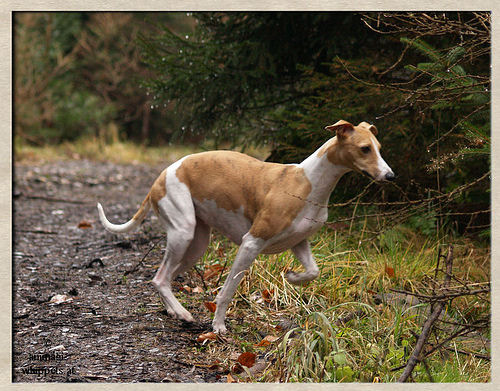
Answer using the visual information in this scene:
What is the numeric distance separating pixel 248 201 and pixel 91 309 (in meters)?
1.50

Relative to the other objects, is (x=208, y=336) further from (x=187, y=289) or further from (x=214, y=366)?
(x=187, y=289)

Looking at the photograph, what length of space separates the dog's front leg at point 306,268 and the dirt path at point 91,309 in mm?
726

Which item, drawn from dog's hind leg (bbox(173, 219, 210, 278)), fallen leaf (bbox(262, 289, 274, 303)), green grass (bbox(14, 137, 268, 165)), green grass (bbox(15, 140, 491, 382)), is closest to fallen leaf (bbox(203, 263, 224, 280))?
green grass (bbox(15, 140, 491, 382))

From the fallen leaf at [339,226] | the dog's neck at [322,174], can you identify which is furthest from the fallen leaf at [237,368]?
the fallen leaf at [339,226]

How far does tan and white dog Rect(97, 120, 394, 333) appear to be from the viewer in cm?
336

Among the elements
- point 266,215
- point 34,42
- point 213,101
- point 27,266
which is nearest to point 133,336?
point 266,215

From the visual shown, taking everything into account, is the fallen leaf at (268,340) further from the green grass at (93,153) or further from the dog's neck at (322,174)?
the green grass at (93,153)

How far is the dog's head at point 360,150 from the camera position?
124 inches

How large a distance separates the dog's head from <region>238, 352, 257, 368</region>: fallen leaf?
4.11 ft

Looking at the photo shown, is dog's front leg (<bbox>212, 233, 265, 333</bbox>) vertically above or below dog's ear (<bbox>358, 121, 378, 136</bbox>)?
below

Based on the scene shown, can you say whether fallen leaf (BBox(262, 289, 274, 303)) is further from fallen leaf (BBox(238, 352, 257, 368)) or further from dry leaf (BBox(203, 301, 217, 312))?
fallen leaf (BBox(238, 352, 257, 368))
